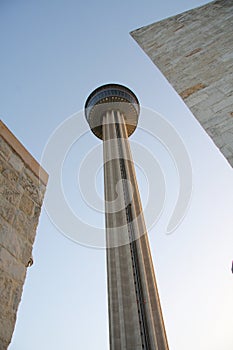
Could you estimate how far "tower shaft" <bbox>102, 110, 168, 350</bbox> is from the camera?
11.4 metres

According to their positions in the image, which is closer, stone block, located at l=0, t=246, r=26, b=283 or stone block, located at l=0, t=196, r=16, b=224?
stone block, located at l=0, t=246, r=26, b=283

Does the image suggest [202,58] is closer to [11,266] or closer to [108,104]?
[11,266]

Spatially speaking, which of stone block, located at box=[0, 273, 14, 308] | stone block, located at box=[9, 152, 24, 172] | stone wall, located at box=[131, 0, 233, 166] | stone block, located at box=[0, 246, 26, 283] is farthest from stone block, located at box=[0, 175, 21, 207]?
stone wall, located at box=[131, 0, 233, 166]

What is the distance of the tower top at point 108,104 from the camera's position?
2573 cm

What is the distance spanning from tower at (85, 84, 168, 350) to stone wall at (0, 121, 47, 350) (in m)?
11.0

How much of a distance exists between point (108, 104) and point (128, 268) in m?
16.5

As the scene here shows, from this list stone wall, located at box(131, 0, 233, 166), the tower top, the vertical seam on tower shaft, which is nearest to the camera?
stone wall, located at box(131, 0, 233, 166)

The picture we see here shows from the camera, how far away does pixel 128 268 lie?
13.4m

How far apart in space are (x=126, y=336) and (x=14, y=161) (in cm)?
1124

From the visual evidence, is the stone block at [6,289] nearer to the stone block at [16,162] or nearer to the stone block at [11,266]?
the stone block at [11,266]

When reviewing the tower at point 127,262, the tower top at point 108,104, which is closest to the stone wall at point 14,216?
the tower at point 127,262

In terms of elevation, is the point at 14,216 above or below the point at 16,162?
below

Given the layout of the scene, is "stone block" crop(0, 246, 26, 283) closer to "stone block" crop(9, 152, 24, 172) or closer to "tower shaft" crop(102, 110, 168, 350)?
"stone block" crop(9, 152, 24, 172)

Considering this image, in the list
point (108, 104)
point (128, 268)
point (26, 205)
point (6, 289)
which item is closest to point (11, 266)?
point (6, 289)
